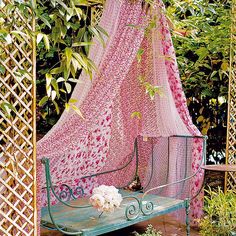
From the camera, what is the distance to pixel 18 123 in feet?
7.73

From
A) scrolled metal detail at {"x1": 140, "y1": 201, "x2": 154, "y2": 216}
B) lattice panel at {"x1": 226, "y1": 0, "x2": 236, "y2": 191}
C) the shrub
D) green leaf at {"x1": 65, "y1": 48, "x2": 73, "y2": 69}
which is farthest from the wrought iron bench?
green leaf at {"x1": 65, "y1": 48, "x2": 73, "y2": 69}

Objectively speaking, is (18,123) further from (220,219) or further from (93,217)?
(220,219)

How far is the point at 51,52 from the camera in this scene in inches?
155

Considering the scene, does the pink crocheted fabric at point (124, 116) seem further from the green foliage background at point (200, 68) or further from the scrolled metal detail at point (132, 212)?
the scrolled metal detail at point (132, 212)

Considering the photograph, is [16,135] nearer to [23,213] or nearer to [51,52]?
[23,213]

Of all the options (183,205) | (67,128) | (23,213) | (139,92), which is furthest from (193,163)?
(23,213)

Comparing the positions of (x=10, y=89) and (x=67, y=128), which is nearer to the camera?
(x=10, y=89)

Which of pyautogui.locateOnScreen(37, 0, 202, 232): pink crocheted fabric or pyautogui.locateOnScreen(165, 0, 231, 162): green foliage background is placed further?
pyautogui.locateOnScreen(165, 0, 231, 162): green foliage background

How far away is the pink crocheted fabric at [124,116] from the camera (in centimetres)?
298

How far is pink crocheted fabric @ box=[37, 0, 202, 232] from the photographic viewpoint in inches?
117

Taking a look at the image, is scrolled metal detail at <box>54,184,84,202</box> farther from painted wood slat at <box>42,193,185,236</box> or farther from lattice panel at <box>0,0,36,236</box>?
lattice panel at <box>0,0,36,236</box>

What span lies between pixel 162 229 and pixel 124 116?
1108mm

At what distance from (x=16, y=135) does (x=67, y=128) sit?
0.66 metres

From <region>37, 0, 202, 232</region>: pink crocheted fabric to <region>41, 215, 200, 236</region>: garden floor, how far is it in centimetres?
21
